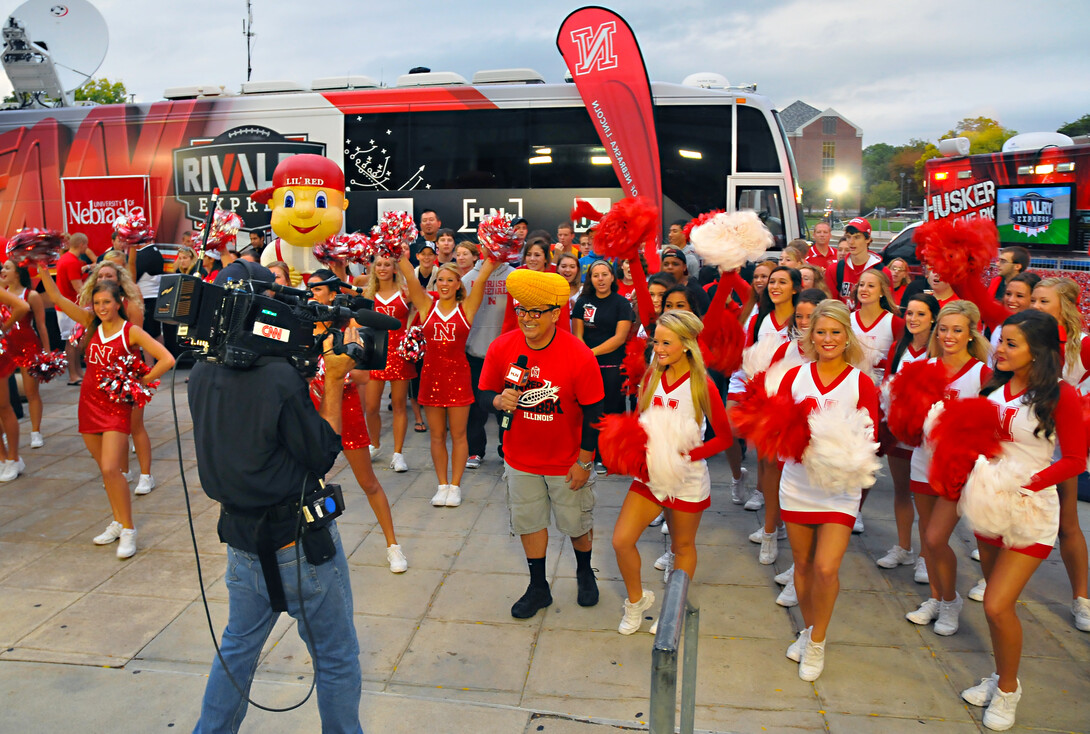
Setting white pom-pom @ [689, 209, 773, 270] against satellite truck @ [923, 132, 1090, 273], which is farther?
satellite truck @ [923, 132, 1090, 273]

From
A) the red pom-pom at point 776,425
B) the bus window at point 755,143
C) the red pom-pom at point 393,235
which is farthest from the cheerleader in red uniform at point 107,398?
the bus window at point 755,143

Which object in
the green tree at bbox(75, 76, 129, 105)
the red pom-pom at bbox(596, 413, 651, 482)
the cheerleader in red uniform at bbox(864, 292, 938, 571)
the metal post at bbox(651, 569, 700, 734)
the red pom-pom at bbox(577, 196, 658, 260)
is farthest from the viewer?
the green tree at bbox(75, 76, 129, 105)

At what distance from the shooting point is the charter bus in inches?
422

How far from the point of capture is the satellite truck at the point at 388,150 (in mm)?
10727

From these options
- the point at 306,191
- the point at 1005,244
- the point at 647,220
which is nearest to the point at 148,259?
the point at 306,191

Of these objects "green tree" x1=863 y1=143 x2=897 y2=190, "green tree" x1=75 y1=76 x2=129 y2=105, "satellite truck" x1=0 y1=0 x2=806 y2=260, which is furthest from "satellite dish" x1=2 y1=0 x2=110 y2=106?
"green tree" x1=863 y1=143 x2=897 y2=190

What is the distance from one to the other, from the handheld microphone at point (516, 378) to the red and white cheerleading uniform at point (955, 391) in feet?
6.87

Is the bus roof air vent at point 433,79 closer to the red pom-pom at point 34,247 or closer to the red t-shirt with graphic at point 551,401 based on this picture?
the red pom-pom at point 34,247

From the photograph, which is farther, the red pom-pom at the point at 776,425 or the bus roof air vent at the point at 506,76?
the bus roof air vent at the point at 506,76

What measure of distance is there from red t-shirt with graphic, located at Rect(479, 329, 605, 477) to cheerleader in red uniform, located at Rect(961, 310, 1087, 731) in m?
1.90

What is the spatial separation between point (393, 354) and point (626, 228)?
8.16ft

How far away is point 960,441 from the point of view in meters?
3.71

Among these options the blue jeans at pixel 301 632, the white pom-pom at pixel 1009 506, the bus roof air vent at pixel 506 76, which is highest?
the bus roof air vent at pixel 506 76

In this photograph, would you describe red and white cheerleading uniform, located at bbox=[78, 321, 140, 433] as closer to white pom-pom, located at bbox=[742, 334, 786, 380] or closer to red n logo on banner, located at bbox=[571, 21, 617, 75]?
white pom-pom, located at bbox=[742, 334, 786, 380]
